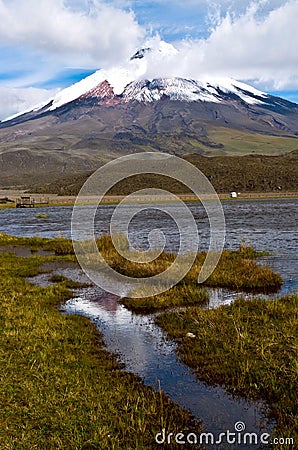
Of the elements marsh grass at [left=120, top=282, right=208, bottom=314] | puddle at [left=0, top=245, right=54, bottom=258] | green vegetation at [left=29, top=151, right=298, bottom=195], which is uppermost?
green vegetation at [left=29, top=151, right=298, bottom=195]

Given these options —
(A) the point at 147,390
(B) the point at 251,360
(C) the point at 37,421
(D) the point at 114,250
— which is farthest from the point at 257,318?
(D) the point at 114,250

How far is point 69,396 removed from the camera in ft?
29.3

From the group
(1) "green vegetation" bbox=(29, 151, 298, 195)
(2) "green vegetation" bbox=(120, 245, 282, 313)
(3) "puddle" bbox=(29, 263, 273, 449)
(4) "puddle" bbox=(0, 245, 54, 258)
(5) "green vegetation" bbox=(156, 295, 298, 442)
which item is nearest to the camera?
(3) "puddle" bbox=(29, 263, 273, 449)

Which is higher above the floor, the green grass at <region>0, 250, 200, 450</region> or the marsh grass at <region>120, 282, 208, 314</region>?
the marsh grass at <region>120, 282, 208, 314</region>

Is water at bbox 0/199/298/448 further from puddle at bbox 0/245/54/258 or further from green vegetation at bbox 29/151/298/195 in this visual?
green vegetation at bbox 29/151/298/195

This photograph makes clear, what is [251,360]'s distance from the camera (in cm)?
1055

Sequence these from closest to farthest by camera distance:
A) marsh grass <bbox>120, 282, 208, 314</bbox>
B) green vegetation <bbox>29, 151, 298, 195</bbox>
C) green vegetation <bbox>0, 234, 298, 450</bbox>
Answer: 1. green vegetation <bbox>0, 234, 298, 450</bbox>
2. marsh grass <bbox>120, 282, 208, 314</bbox>
3. green vegetation <bbox>29, 151, 298, 195</bbox>

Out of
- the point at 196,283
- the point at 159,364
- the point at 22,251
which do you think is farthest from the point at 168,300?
the point at 22,251

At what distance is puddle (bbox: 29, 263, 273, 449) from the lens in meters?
8.62

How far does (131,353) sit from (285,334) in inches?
161

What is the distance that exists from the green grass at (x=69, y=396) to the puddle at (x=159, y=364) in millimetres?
400

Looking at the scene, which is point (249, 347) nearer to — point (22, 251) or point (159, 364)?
point (159, 364)

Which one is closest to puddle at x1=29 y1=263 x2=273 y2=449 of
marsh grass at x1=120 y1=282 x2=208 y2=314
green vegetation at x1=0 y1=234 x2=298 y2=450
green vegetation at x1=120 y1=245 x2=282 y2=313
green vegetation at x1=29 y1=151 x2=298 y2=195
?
green vegetation at x1=0 y1=234 x2=298 y2=450

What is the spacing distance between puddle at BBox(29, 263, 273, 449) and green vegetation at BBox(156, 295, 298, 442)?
33cm
